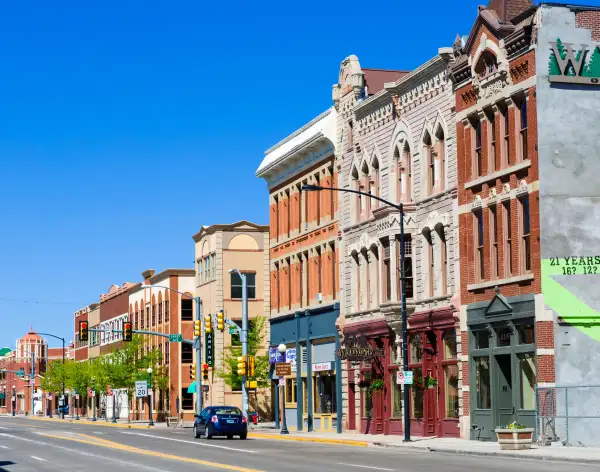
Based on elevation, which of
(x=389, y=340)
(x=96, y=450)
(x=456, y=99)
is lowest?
(x=96, y=450)

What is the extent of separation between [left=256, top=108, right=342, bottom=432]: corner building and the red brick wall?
2031cm

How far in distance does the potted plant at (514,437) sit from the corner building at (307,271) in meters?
21.9

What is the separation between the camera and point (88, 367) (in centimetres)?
11856

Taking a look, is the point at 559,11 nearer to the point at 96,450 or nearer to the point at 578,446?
the point at 578,446

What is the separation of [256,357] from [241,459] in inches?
1782

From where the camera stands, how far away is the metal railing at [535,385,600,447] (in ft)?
127

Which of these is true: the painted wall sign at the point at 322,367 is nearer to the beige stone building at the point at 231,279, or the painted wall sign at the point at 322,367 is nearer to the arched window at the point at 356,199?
the arched window at the point at 356,199

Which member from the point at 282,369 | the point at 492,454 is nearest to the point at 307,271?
the point at 282,369

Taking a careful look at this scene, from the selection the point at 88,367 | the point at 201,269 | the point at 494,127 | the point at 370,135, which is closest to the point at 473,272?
the point at 494,127

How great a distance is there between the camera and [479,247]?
44.6 meters

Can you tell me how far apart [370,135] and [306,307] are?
1237cm

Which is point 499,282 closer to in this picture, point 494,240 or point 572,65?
point 494,240

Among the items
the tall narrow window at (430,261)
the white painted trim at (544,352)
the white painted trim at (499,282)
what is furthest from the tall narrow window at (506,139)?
the white painted trim at (544,352)

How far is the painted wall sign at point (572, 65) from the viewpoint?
133ft
